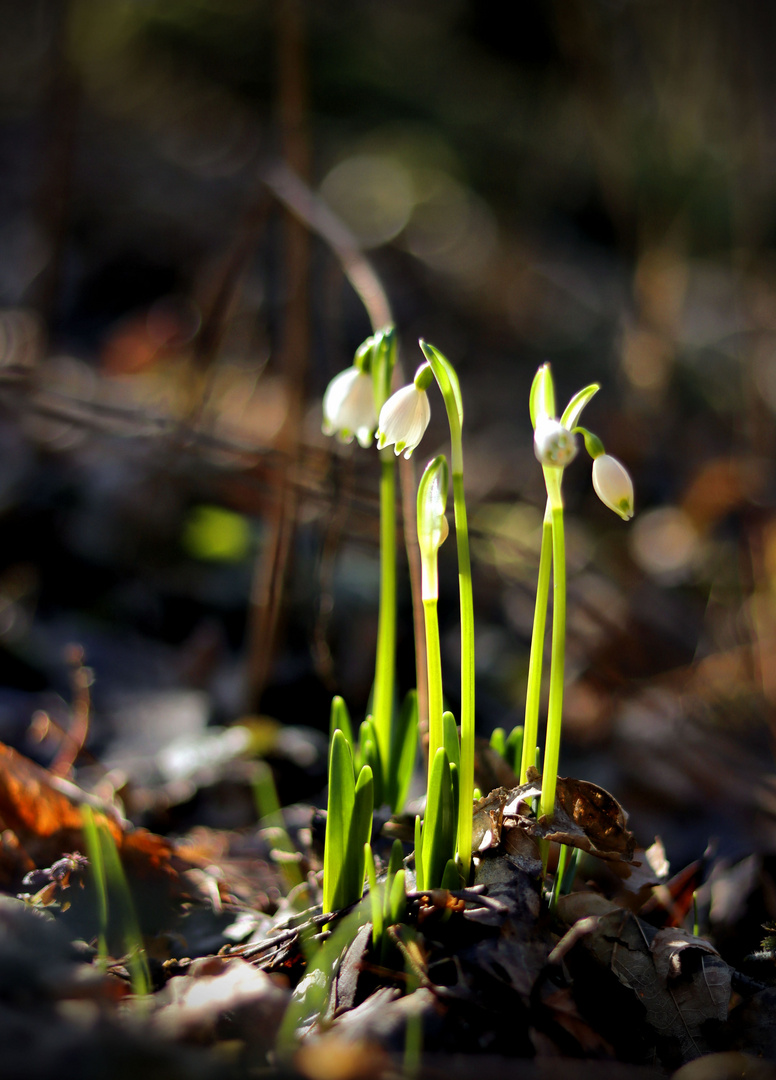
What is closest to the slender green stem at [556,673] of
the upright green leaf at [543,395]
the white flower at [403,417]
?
the upright green leaf at [543,395]

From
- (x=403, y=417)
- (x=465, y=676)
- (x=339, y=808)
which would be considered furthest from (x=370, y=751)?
(x=403, y=417)

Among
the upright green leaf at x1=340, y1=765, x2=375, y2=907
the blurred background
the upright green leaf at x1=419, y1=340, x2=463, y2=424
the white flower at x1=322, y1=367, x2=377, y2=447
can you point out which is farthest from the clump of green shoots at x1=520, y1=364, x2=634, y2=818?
the blurred background

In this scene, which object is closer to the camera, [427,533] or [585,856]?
[427,533]

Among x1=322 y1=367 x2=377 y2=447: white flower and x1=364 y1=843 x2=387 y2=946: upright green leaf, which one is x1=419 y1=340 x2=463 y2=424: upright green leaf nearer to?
x1=322 y1=367 x2=377 y2=447: white flower

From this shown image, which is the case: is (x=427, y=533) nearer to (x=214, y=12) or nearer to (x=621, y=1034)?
(x=621, y=1034)

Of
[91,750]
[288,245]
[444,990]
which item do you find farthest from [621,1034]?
[288,245]

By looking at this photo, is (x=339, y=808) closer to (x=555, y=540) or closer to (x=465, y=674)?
(x=465, y=674)
